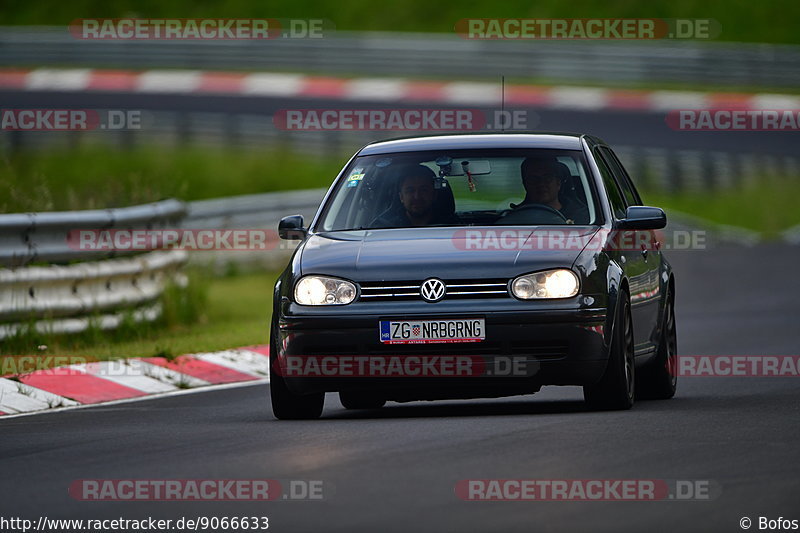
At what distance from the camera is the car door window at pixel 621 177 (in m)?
12.7

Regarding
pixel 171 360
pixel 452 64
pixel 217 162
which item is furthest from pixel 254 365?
pixel 452 64

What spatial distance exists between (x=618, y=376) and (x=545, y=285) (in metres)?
0.70

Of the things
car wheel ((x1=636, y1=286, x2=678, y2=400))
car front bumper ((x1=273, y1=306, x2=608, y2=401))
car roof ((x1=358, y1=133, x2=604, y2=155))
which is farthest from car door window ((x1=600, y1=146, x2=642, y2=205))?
car front bumper ((x1=273, y1=306, x2=608, y2=401))

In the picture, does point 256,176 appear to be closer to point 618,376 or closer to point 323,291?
point 323,291

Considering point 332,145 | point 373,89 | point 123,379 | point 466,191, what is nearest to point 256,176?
point 332,145

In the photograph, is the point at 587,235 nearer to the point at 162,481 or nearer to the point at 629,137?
the point at 162,481

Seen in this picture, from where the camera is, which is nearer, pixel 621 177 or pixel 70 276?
pixel 621 177

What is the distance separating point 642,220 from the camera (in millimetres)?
11422

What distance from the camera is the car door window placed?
12.7 metres

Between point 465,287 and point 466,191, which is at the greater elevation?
point 466,191

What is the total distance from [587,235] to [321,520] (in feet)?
13.7

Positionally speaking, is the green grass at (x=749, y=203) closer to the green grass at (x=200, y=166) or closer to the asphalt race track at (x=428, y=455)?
the green grass at (x=200, y=166)

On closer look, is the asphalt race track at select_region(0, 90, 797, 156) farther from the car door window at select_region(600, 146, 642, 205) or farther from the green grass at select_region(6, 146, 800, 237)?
the car door window at select_region(600, 146, 642, 205)

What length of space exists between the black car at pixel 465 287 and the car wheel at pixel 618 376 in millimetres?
10
